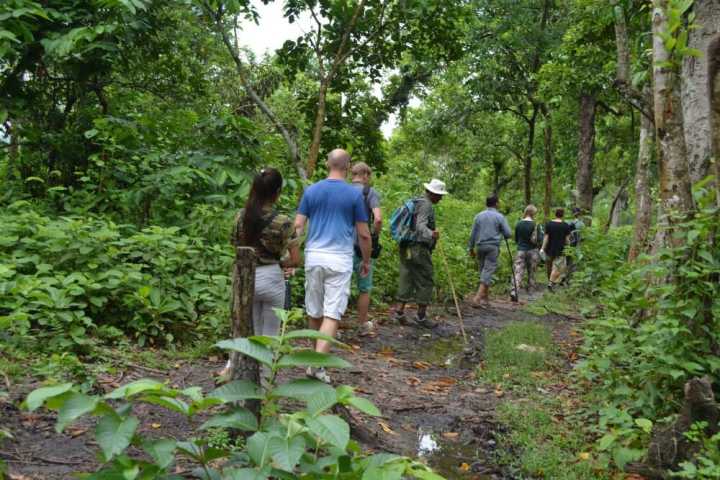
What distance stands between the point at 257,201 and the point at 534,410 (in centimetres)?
305

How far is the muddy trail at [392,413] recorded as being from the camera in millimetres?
4160

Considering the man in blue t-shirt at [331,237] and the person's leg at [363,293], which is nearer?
the man in blue t-shirt at [331,237]

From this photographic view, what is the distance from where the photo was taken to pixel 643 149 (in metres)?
10.1

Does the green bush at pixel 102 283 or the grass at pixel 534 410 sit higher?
the green bush at pixel 102 283

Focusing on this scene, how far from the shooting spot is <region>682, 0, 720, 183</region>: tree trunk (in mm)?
5328

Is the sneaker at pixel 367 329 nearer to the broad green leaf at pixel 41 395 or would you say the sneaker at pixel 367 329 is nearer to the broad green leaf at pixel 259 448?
the broad green leaf at pixel 259 448

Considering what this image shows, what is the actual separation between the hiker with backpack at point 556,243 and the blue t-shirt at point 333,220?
975 centimetres

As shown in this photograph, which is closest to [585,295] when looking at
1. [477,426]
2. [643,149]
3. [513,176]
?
[643,149]

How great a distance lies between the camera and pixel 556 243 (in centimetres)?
1507

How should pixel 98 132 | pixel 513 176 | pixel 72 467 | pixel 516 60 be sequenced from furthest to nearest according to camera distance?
1. pixel 513 176
2. pixel 516 60
3. pixel 98 132
4. pixel 72 467

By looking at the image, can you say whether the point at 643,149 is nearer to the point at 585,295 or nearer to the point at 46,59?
the point at 585,295

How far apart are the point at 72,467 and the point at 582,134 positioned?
16976mm

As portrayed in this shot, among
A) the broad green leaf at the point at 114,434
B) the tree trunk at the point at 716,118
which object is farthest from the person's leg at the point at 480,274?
the broad green leaf at the point at 114,434

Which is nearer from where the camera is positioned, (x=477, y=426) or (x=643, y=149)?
A: (x=477, y=426)
